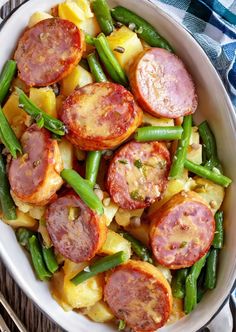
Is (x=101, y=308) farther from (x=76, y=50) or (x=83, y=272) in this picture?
(x=76, y=50)

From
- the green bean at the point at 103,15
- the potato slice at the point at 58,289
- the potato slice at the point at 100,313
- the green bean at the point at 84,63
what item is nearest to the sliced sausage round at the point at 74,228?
the potato slice at the point at 58,289

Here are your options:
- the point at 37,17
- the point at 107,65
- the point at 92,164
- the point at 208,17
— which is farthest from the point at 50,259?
the point at 208,17

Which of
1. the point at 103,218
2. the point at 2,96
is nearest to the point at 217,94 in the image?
the point at 103,218

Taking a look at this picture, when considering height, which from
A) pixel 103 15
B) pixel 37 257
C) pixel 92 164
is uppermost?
pixel 103 15

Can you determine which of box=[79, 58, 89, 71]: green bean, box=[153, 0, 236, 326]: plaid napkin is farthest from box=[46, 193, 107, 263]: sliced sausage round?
box=[153, 0, 236, 326]: plaid napkin

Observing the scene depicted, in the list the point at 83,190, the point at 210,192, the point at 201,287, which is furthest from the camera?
the point at 201,287

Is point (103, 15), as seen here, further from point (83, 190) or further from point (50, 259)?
point (50, 259)

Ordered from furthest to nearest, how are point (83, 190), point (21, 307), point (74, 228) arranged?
point (21, 307) < point (74, 228) < point (83, 190)
